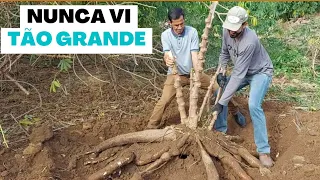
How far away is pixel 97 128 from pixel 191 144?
1.16 metres

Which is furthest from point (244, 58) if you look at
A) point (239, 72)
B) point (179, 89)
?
point (179, 89)

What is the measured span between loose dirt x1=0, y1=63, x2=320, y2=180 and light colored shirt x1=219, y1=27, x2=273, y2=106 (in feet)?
2.19

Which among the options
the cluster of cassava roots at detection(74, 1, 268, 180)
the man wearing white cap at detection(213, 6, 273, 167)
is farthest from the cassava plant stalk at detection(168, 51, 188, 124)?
the man wearing white cap at detection(213, 6, 273, 167)

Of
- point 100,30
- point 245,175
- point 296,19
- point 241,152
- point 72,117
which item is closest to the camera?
point 245,175

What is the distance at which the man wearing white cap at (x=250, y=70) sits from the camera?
3.88 metres

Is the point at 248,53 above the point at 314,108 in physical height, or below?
above

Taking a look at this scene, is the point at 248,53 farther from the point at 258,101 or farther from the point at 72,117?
the point at 72,117

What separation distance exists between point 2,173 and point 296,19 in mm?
8162

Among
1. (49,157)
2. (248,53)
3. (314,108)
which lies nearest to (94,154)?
(49,157)

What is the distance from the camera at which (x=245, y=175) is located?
12.7 ft

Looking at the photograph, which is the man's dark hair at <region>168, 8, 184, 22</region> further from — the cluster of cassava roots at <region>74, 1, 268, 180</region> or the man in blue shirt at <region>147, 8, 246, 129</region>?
the cluster of cassava roots at <region>74, 1, 268, 180</region>

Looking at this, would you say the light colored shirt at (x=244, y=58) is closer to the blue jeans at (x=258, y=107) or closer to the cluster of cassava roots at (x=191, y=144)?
the blue jeans at (x=258, y=107)

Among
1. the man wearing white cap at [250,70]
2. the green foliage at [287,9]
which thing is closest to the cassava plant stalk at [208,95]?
the man wearing white cap at [250,70]

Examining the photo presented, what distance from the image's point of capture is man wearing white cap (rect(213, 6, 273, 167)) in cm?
388
